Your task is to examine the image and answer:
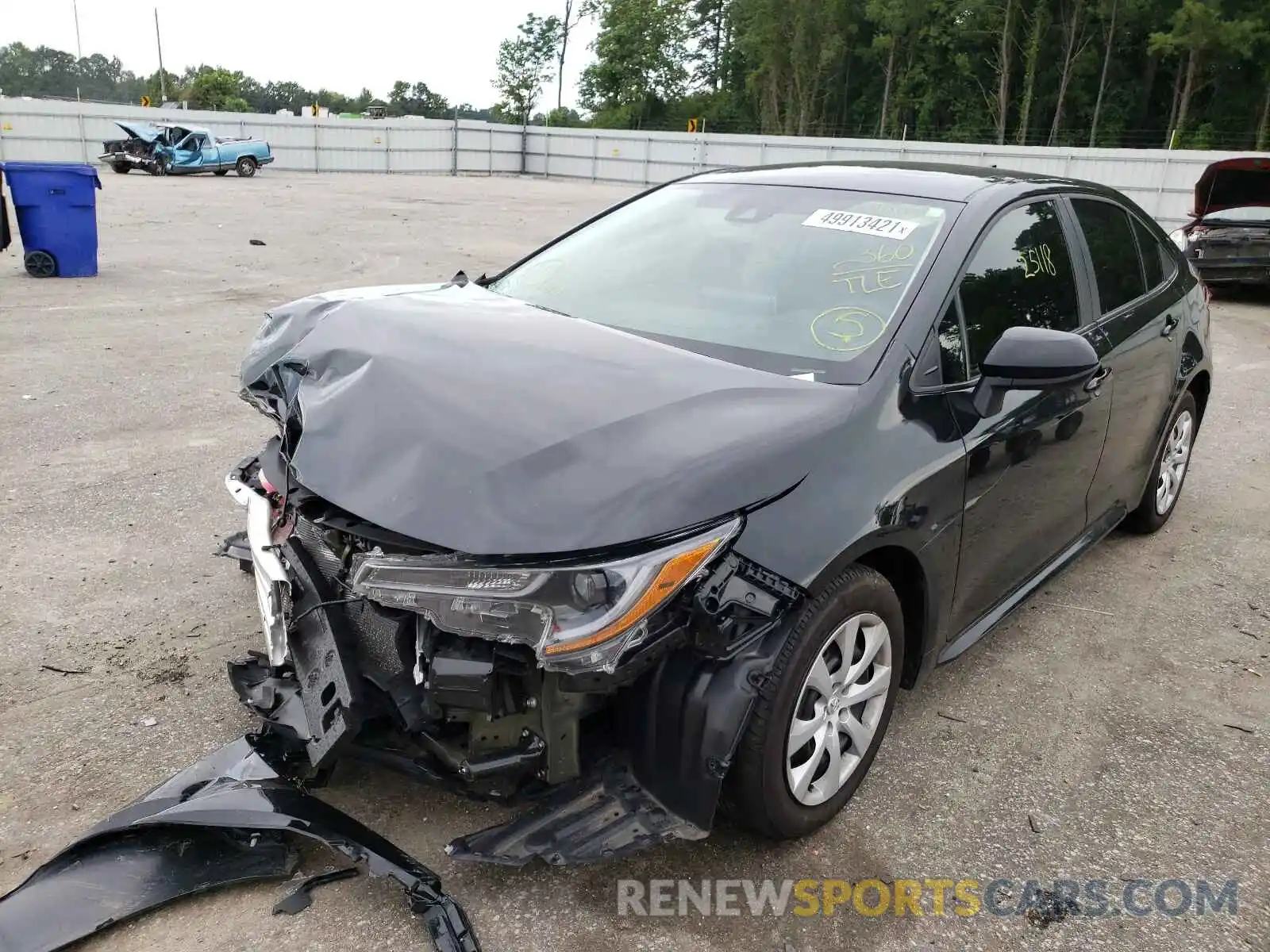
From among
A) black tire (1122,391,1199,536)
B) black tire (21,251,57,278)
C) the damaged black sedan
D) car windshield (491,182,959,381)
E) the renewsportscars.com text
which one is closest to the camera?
the damaged black sedan

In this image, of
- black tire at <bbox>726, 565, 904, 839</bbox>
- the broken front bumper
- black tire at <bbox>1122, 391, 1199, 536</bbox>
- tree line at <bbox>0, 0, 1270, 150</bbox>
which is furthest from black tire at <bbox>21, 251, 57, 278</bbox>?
tree line at <bbox>0, 0, 1270, 150</bbox>

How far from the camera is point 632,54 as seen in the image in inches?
2928

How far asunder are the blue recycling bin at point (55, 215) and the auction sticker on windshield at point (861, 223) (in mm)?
9555

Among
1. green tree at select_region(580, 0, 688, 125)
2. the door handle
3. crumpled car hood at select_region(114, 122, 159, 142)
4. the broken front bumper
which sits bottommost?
Answer: the broken front bumper

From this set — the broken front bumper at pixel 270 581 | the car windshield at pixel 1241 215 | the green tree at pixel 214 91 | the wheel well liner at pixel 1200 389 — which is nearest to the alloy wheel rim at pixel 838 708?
the broken front bumper at pixel 270 581

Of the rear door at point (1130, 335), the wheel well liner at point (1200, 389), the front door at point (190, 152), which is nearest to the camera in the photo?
the rear door at point (1130, 335)

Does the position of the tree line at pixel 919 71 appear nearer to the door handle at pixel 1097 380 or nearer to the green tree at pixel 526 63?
the green tree at pixel 526 63

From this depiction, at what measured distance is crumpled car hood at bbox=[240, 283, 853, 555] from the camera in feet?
7.09

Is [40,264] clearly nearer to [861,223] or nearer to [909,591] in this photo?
[861,223]

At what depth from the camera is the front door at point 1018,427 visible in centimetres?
294

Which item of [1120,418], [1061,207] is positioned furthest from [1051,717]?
[1061,207]

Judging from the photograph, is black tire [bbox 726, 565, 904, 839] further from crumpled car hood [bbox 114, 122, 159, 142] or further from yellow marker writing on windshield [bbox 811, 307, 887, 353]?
crumpled car hood [bbox 114, 122, 159, 142]

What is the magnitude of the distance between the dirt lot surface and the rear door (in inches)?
23.1

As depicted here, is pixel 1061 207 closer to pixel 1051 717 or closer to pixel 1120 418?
pixel 1120 418
